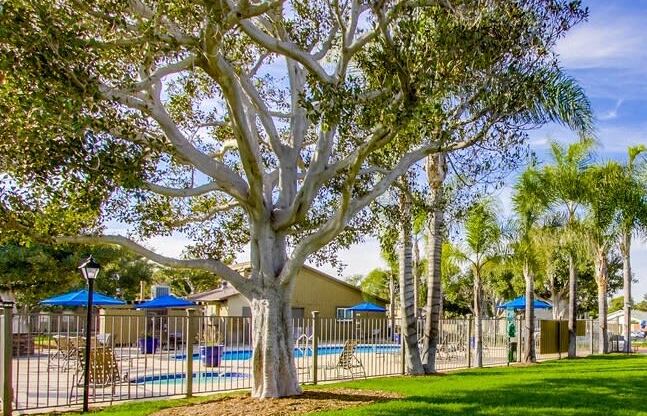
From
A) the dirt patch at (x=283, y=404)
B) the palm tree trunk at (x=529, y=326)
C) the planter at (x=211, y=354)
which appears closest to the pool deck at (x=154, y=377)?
the planter at (x=211, y=354)

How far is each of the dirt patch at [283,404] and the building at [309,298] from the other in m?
26.6

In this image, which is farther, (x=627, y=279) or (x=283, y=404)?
(x=627, y=279)

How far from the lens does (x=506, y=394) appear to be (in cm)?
1251

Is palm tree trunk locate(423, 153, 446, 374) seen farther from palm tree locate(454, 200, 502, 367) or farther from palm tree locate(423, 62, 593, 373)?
palm tree locate(454, 200, 502, 367)

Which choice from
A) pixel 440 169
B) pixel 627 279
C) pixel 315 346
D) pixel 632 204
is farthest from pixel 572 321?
pixel 315 346

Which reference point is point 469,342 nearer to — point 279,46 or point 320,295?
point 279,46

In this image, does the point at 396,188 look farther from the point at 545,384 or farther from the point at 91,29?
the point at 91,29

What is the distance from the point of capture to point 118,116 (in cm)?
992

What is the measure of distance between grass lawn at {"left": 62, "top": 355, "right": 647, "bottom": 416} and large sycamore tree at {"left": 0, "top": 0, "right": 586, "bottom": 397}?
2058mm

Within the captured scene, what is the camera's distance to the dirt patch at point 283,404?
1041 cm

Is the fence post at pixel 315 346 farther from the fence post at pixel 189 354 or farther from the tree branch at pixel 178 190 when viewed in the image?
the tree branch at pixel 178 190

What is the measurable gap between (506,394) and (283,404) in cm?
426

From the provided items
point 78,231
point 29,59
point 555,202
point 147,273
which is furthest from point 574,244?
point 147,273

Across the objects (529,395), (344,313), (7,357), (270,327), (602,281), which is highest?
(602,281)
